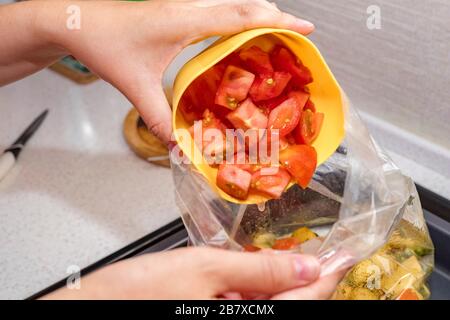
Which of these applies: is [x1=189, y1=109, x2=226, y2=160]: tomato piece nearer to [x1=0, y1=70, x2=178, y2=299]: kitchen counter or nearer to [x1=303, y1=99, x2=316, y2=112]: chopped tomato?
[x1=303, y1=99, x2=316, y2=112]: chopped tomato

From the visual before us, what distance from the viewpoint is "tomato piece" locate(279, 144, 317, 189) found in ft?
2.22

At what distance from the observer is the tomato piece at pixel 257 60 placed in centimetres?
69

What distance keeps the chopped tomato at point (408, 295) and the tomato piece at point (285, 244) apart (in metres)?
0.15

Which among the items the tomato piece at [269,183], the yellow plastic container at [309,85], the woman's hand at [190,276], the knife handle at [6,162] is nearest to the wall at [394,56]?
the yellow plastic container at [309,85]

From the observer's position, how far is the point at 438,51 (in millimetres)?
892

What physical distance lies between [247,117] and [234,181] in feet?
0.30

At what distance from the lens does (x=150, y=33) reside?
0.69 metres

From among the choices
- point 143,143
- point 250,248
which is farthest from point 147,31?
point 143,143

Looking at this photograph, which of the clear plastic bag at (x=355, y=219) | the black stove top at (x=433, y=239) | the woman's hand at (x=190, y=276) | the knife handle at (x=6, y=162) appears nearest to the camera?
the woman's hand at (x=190, y=276)

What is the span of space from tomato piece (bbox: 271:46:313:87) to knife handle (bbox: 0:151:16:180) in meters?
0.62

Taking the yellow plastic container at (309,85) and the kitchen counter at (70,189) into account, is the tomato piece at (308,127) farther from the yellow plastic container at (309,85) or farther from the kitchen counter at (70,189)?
the kitchen counter at (70,189)

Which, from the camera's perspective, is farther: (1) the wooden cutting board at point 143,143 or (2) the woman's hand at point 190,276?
(1) the wooden cutting board at point 143,143

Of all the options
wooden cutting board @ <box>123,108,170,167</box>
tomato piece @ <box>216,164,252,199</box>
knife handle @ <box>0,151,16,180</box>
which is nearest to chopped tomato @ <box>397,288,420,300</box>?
tomato piece @ <box>216,164,252,199</box>
